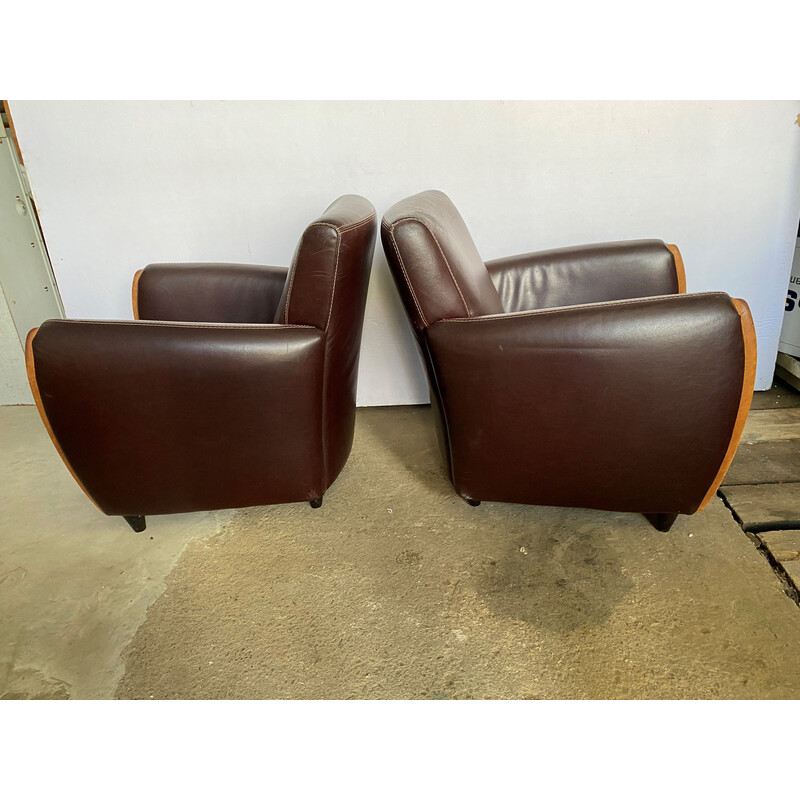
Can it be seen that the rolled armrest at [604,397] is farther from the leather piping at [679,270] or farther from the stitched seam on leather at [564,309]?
the leather piping at [679,270]

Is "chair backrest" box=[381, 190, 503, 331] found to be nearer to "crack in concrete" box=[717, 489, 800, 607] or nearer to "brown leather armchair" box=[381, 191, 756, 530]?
"brown leather armchair" box=[381, 191, 756, 530]

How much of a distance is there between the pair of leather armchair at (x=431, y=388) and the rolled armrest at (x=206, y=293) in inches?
17.3

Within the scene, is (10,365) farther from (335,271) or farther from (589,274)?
(589,274)

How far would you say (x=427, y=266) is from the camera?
133cm

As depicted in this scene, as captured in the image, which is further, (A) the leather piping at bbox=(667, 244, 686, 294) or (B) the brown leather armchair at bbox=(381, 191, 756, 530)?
(A) the leather piping at bbox=(667, 244, 686, 294)

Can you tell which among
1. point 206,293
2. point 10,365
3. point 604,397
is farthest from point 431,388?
point 10,365

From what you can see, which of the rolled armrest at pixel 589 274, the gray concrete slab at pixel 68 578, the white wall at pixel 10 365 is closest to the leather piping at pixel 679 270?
the rolled armrest at pixel 589 274

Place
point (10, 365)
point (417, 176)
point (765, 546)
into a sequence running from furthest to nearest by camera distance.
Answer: point (10, 365), point (417, 176), point (765, 546)

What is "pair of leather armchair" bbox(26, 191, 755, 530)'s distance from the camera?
49.4 inches

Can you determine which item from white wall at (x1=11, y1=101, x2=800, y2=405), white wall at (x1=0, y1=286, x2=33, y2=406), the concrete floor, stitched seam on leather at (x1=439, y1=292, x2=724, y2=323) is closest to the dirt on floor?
the concrete floor

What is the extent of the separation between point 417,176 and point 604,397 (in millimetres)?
1120

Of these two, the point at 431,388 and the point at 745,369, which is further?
the point at 431,388

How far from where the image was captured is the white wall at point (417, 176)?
193 cm

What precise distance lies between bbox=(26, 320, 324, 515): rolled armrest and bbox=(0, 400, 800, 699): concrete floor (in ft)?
0.63
